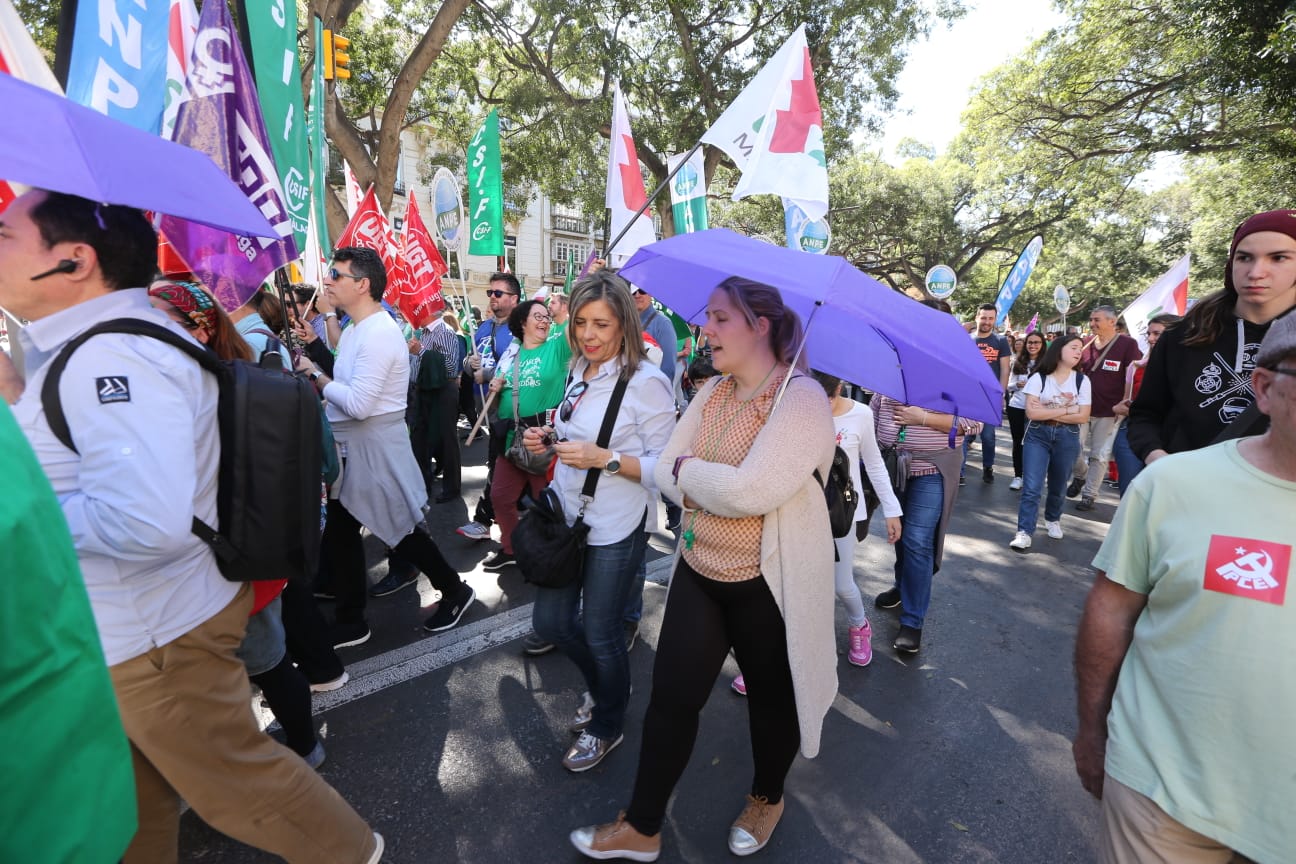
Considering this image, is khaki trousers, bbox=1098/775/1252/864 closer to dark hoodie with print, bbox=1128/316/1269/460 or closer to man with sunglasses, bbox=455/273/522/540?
dark hoodie with print, bbox=1128/316/1269/460

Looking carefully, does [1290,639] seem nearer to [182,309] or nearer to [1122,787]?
[1122,787]

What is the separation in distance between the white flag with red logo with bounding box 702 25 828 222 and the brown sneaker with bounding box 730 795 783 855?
8.53 feet

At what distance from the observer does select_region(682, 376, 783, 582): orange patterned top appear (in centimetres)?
190

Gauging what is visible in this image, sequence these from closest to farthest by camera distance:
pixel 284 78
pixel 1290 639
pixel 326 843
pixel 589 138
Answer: pixel 1290 639, pixel 326 843, pixel 284 78, pixel 589 138

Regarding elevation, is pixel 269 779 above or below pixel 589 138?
below

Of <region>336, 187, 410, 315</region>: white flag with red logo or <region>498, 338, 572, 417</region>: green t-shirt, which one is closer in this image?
<region>498, 338, 572, 417</region>: green t-shirt

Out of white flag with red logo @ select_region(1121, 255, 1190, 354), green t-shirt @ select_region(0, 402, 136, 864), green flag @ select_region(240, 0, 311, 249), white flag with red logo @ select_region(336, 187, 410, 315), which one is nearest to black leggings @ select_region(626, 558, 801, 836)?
green t-shirt @ select_region(0, 402, 136, 864)

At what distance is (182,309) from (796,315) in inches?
78.2

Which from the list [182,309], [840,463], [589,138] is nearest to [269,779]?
[182,309]

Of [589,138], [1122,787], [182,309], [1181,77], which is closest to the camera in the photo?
[1122,787]

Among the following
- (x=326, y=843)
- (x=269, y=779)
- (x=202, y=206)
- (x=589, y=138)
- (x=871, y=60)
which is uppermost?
(x=871, y=60)

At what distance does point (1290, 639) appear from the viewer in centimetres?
109

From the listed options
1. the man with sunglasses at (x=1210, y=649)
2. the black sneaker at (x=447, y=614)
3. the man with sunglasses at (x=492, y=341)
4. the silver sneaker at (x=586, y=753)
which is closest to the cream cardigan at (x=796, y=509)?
the man with sunglasses at (x=1210, y=649)

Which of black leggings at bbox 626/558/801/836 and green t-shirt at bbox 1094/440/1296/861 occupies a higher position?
green t-shirt at bbox 1094/440/1296/861
